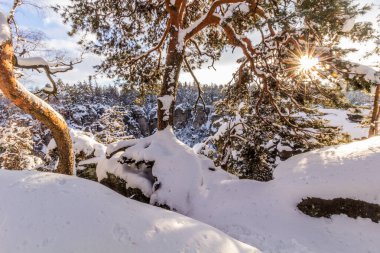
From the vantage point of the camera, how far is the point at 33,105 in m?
5.34

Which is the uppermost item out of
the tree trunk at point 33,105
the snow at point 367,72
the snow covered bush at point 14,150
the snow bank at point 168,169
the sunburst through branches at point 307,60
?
the sunburst through branches at point 307,60

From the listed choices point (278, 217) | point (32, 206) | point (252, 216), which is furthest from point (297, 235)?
point (32, 206)

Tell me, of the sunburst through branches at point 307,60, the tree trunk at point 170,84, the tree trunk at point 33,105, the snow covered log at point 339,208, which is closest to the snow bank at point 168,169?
the tree trunk at point 170,84

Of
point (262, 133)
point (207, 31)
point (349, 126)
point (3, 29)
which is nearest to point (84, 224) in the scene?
point (3, 29)

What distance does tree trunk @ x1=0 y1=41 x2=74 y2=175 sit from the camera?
15.6 ft

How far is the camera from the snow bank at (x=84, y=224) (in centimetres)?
286

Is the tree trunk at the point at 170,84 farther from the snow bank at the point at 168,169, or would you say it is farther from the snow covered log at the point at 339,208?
the snow covered log at the point at 339,208

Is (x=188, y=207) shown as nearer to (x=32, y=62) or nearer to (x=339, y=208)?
(x=339, y=208)

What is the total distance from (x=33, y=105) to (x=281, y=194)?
6.20 meters

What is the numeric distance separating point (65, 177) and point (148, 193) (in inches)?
80.6

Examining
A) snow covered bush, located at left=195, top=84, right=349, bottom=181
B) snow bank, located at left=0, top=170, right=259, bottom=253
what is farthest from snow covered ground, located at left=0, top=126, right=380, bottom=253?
snow covered bush, located at left=195, top=84, right=349, bottom=181

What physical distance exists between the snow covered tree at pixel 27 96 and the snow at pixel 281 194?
58.3 inches

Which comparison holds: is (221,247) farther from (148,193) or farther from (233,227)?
(148,193)

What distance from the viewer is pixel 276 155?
8812mm
